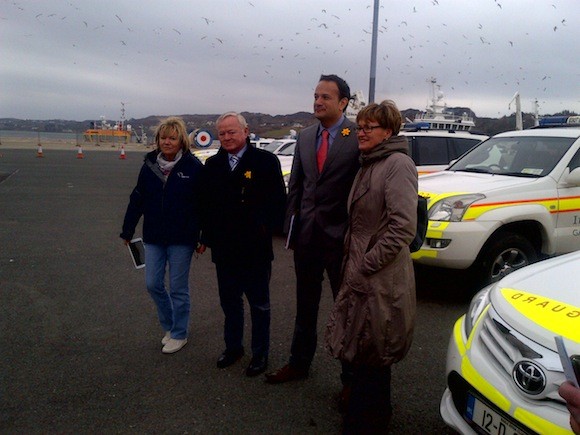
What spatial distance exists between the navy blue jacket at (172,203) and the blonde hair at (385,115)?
1.48 m

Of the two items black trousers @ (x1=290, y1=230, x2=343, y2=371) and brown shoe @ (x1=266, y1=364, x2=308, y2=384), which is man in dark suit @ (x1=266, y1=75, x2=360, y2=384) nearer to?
black trousers @ (x1=290, y1=230, x2=343, y2=371)

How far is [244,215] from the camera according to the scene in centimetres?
327

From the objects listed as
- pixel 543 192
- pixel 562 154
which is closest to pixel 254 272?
pixel 543 192

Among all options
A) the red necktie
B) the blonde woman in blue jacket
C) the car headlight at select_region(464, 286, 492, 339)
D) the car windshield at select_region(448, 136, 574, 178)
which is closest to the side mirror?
the car windshield at select_region(448, 136, 574, 178)

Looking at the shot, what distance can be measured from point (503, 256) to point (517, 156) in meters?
1.37

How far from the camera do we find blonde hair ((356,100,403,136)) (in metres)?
2.50

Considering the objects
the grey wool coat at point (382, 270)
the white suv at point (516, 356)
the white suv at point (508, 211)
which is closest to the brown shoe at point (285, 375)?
the grey wool coat at point (382, 270)

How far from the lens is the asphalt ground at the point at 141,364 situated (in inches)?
111

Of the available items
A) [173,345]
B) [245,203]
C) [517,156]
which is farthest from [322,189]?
[517,156]

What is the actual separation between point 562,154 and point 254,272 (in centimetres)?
387

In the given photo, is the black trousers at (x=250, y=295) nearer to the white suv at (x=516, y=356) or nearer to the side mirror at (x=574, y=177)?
the white suv at (x=516, y=356)

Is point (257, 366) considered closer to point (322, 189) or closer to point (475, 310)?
point (322, 189)

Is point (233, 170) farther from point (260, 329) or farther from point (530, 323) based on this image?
point (530, 323)

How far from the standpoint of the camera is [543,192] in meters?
4.86
